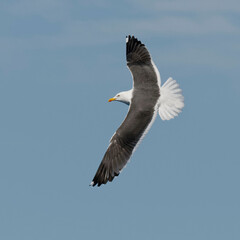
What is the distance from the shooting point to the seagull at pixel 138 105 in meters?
23.9

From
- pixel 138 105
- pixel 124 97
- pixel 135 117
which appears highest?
pixel 124 97

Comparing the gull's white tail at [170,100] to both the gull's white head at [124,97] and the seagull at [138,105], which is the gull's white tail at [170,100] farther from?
the gull's white head at [124,97]

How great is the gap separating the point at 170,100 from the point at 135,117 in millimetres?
1796

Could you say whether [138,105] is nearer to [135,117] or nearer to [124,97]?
[135,117]

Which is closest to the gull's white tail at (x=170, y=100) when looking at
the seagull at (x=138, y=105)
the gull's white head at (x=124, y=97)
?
the seagull at (x=138, y=105)

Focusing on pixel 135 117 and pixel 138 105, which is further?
pixel 138 105

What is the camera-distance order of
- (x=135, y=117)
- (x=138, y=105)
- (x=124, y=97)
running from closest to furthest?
(x=135, y=117), (x=138, y=105), (x=124, y=97)

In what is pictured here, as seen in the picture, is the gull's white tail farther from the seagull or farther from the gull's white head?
the gull's white head

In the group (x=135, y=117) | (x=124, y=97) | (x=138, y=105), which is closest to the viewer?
(x=135, y=117)

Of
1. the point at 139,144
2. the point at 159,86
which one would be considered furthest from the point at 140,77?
the point at 139,144

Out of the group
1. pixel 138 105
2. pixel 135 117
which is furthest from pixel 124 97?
pixel 135 117

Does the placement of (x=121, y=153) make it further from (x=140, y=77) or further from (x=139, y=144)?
(x=140, y=77)

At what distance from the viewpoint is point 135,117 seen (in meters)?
24.5

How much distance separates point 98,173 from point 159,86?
12.9 feet
